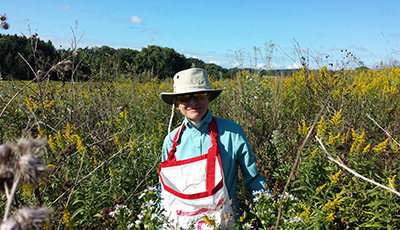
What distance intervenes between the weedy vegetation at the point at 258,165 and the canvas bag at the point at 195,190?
191 millimetres

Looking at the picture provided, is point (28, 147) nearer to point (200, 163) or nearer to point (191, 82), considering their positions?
point (200, 163)

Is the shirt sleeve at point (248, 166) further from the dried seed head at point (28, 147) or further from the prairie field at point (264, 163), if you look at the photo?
the dried seed head at point (28, 147)

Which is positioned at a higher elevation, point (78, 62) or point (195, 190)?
point (78, 62)

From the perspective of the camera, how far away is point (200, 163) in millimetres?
2055

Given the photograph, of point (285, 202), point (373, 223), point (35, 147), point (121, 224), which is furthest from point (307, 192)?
point (35, 147)

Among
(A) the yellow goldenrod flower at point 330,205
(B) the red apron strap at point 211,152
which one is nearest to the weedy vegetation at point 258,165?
(A) the yellow goldenrod flower at point 330,205

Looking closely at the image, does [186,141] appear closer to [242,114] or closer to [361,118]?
[242,114]

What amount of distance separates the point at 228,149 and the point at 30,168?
176 cm

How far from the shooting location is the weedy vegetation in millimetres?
1499

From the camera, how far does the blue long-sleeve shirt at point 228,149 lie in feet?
7.00

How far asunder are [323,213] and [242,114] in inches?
78.3

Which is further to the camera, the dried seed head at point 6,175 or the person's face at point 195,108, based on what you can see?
the person's face at point 195,108

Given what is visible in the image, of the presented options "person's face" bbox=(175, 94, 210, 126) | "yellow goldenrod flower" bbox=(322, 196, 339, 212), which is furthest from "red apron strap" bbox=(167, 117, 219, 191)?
"yellow goldenrod flower" bbox=(322, 196, 339, 212)

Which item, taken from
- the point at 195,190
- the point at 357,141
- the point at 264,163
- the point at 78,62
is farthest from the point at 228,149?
the point at 78,62
